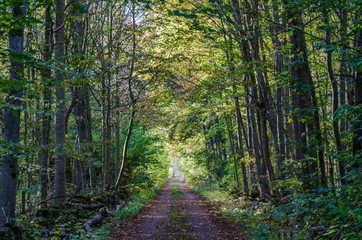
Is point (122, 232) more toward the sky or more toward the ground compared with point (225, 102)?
more toward the ground

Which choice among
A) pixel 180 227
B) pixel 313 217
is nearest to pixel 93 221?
pixel 180 227

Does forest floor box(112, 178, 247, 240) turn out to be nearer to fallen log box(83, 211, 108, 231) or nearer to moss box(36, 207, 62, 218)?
fallen log box(83, 211, 108, 231)

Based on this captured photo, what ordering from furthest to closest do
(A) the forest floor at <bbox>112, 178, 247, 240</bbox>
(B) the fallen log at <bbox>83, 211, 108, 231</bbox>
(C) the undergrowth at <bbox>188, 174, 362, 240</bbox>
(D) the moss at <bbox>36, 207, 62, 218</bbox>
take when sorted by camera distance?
(B) the fallen log at <bbox>83, 211, 108, 231</bbox>, (A) the forest floor at <bbox>112, 178, 247, 240</bbox>, (D) the moss at <bbox>36, 207, 62, 218</bbox>, (C) the undergrowth at <bbox>188, 174, 362, 240</bbox>

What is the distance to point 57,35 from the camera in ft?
27.8

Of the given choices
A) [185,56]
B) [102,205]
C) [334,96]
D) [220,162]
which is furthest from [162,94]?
[220,162]

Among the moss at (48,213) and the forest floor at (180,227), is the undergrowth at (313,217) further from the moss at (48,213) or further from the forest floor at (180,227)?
the moss at (48,213)

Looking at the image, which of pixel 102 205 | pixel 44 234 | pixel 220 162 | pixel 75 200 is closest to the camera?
pixel 44 234

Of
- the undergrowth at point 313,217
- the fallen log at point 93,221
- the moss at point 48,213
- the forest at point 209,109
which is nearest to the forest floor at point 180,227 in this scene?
the forest at point 209,109

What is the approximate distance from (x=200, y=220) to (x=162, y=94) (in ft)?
22.4

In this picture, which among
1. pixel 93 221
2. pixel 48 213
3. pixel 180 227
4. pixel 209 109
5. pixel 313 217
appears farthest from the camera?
pixel 209 109

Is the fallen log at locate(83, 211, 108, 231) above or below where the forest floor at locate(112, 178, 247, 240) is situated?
above

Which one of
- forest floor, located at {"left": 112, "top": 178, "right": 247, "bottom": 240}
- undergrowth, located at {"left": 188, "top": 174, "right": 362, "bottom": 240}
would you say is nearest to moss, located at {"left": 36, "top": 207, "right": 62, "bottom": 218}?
forest floor, located at {"left": 112, "top": 178, "right": 247, "bottom": 240}

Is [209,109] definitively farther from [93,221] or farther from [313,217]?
[313,217]

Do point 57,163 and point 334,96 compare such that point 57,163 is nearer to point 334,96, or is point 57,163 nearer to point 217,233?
point 217,233
